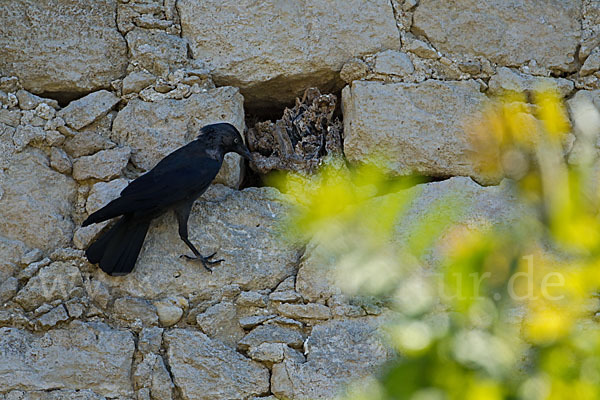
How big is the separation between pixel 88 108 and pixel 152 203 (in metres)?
0.64

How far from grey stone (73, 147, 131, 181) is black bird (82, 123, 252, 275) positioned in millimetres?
193

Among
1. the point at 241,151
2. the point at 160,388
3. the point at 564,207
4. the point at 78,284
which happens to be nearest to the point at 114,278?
the point at 78,284

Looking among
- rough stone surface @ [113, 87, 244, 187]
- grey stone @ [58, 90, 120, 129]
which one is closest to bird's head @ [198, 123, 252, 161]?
rough stone surface @ [113, 87, 244, 187]

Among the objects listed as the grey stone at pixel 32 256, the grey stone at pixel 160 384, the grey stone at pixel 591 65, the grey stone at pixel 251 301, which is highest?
the grey stone at pixel 591 65

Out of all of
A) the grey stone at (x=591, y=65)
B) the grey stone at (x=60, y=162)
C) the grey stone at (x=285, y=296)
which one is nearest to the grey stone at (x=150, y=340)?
the grey stone at (x=285, y=296)

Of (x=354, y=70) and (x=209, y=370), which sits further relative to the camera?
(x=354, y=70)

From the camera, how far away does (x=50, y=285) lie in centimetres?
294

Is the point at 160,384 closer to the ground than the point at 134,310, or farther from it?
closer to the ground

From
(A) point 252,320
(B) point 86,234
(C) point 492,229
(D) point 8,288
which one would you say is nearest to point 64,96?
(B) point 86,234

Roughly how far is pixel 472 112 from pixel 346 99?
0.53 metres

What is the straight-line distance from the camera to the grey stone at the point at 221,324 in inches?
114

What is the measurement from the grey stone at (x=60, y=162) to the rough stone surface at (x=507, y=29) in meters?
1.60

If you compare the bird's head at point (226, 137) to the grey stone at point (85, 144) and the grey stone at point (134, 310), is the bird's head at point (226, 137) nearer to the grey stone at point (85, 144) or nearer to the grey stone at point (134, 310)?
the grey stone at point (85, 144)

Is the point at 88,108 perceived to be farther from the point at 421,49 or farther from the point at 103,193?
the point at 421,49
